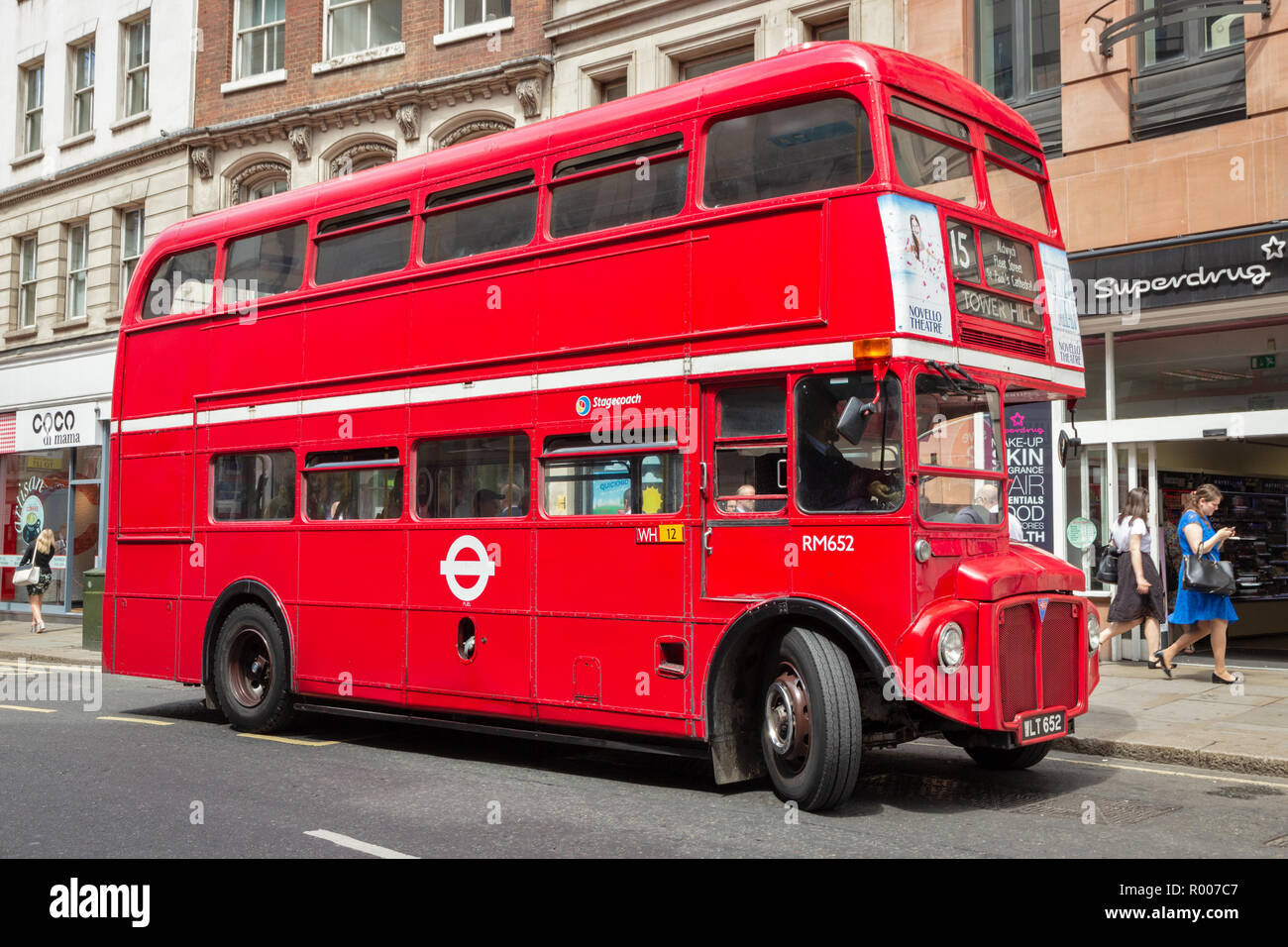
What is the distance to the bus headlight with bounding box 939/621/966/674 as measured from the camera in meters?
6.70

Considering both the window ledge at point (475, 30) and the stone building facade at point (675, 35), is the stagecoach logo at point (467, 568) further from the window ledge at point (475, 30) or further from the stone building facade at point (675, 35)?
the window ledge at point (475, 30)

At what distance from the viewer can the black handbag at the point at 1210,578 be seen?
38.5 feet

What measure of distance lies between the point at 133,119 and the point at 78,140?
1.91m

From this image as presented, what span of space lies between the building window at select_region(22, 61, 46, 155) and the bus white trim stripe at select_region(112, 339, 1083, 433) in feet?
66.1

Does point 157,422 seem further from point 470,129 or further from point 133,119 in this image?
point 133,119

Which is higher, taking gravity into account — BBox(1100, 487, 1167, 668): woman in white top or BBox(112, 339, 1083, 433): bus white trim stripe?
BBox(112, 339, 1083, 433): bus white trim stripe

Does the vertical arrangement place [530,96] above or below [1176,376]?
above

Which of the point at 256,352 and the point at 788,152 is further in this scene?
the point at 256,352

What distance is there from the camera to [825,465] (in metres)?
7.20

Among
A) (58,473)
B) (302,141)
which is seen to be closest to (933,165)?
(302,141)

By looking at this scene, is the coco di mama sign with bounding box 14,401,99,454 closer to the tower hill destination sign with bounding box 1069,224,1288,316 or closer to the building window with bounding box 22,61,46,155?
the building window with bounding box 22,61,46,155

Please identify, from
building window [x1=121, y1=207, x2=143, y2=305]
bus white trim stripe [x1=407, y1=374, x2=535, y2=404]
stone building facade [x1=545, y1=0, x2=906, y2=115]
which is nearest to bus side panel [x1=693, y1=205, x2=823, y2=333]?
bus white trim stripe [x1=407, y1=374, x2=535, y2=404]

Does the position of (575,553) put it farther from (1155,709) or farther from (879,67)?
(1155,709)
